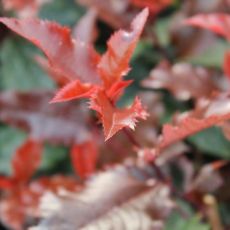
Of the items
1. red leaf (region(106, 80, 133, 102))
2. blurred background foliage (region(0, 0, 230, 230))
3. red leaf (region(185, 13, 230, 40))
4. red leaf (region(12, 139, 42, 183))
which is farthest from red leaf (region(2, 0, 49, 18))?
red leaf (region(106, 80, 133, 102))

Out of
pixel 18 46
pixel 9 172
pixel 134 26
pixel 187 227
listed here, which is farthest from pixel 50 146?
pixel 134 26

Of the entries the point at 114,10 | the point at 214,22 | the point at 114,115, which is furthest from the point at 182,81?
the point at 114,115

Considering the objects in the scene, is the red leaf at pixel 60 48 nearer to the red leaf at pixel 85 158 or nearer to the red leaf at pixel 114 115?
the red leaf at pixel 114 115

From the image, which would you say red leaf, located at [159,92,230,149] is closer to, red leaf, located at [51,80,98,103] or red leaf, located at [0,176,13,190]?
red leaf, located at [51,80,98,103]

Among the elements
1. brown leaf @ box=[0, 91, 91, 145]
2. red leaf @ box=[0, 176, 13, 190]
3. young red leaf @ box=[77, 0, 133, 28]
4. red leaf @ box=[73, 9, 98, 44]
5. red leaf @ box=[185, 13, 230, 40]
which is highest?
young red leaf @ box=[77, 0, 133, 28]

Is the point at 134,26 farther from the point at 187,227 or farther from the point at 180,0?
the point at 180,0
